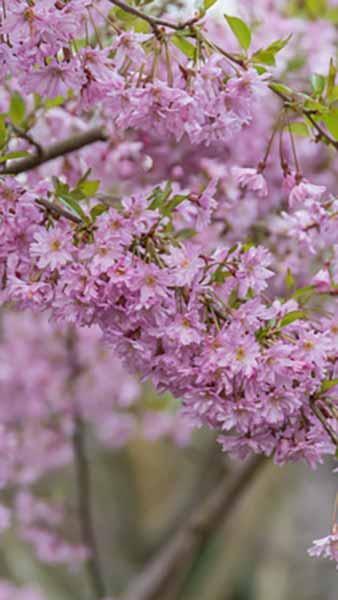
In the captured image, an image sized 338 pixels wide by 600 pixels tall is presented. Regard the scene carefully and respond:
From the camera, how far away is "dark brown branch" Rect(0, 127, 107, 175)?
1559 mm

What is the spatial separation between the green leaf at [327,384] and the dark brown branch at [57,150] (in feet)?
1.85

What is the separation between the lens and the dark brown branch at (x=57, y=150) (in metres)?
1.56

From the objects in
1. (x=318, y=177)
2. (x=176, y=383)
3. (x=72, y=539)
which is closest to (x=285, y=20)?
(x=318, y=177)

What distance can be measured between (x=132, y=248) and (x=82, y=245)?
0.07 metres

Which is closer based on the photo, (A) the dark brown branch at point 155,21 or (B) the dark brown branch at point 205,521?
(A) the dark brown branch at point 155,21

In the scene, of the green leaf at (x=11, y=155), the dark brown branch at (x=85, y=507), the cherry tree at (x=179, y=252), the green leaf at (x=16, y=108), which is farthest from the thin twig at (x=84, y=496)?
the green leaf at (x=11, y=155)

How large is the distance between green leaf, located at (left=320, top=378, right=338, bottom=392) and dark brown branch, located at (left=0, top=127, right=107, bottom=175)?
563 millimetres

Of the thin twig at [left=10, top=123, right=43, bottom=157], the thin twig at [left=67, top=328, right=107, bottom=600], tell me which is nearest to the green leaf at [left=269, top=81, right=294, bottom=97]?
the thin twig at [left=10, top=123, right=43, bottom=157]

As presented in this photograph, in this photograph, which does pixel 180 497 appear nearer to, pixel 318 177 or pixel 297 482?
pixel 297 482

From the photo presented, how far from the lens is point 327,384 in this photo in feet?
3.79

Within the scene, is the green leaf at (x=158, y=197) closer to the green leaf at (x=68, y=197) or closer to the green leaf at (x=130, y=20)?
the green leaf at (x=68, y=197)

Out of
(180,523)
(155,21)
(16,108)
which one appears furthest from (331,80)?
(180,523)

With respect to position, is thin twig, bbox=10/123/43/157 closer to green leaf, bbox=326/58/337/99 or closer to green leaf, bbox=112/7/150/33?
green leaf, bbox=112/7/150/33

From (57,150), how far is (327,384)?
30.8 inches
